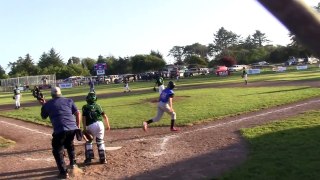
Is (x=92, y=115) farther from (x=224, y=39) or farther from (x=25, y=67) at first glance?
(x=224, y=39)

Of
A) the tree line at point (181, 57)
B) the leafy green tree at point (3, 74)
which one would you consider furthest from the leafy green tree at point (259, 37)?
the leafy green tree at point (3, 74)

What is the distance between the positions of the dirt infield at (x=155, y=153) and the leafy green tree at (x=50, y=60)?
374ft

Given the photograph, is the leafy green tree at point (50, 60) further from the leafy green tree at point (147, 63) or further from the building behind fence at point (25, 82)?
the building behind fence at point (25, 82)

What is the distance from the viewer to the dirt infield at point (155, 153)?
9016 millimetres

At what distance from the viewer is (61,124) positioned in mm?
8852

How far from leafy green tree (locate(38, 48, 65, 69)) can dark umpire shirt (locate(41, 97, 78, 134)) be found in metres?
119

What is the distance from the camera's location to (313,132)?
37.4ft

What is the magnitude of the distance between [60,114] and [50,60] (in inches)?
4819

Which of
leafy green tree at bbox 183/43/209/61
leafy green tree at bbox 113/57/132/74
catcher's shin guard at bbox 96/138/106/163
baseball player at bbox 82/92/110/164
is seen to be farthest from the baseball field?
leafy green tree at bbox 183/43/209/61

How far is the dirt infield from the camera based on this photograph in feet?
29.6

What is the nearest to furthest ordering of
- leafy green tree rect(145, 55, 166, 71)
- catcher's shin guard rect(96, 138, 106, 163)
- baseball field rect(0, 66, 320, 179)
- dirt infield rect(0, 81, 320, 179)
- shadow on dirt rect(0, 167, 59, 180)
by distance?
baseball field rect(0, 66, 320, 179), dirt infield rect(0, 81, 320, 179), shadow on dirt rect(0, 167, 59, 180), catcher's shin guard rect(96, 138, 106, 163), leafy green tree rect(145, 55, 166, 71)

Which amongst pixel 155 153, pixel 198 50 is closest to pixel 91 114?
pixel 155 153

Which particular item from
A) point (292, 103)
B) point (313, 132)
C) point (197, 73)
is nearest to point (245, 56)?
point (197, 73)

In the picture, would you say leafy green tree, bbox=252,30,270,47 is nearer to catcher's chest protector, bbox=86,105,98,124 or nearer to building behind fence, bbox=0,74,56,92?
building behind fence, bbox=0,74,56,92
